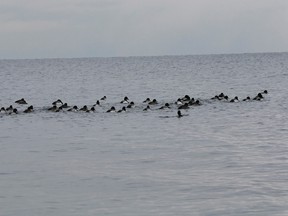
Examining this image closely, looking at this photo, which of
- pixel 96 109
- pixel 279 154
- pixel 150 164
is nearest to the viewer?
pixel 150 164

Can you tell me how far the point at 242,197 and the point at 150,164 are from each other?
623 centimetres

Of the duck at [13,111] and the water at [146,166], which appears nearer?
the water at [146,166]

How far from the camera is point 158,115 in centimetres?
4528

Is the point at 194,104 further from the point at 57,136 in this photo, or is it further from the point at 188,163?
the point at 188,163

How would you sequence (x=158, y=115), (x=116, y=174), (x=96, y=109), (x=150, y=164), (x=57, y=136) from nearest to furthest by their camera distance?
(x=116, y=174) < (x=150, y=164) < (x=57, y=136) < (x=158, y=115) < (x=96, y=109)

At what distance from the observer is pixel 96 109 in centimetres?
5191

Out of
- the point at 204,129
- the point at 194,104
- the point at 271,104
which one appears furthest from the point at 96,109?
the point at 204,129

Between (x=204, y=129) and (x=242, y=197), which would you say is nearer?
(x=242, y=197)

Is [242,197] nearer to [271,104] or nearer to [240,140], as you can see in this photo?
[240,140]

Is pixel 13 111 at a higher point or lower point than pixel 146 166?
higher

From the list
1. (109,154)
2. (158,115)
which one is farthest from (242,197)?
(158,115)

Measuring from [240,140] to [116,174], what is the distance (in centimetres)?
985

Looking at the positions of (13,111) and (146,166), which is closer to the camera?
(146,166)

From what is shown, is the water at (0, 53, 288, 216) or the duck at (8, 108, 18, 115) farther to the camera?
the duck at (8, 108, 18, 115)
